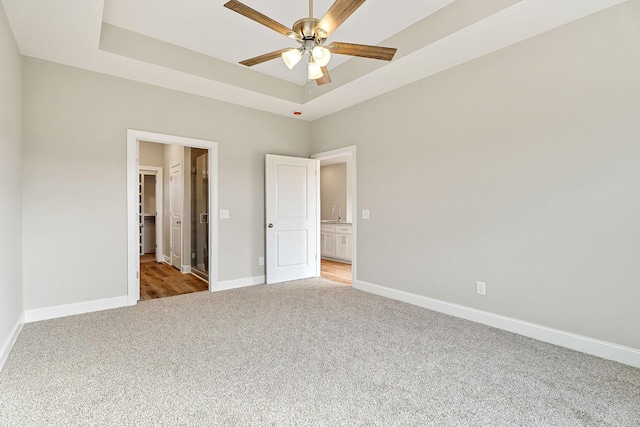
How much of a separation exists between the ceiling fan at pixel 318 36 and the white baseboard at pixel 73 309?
118 inches

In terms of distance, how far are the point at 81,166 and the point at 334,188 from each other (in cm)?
532

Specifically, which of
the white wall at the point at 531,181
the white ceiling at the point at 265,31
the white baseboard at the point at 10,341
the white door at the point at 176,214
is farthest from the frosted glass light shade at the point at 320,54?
the white door at the point at 176,214

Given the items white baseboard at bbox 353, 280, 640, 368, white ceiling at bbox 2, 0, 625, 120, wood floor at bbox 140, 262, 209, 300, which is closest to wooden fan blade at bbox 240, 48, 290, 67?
white ceiling at bbox 2, 0, 625, 120

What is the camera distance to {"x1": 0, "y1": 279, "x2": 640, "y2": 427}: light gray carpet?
5.57 feet

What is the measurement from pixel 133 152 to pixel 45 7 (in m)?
1.54

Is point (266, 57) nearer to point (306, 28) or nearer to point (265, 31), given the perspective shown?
point (306, 28)

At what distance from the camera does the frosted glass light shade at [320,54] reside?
7.54 feet

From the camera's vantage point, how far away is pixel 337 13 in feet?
6.55

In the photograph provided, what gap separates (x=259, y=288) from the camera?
446 centimetres

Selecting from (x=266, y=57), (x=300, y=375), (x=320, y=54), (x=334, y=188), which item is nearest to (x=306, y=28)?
(x=320, y=54)

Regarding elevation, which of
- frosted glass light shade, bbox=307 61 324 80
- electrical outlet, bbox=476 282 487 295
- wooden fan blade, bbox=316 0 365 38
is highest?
wooden fan blade, bbox=316 0 365 38

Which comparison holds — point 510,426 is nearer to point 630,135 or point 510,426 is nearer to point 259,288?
point 630,135

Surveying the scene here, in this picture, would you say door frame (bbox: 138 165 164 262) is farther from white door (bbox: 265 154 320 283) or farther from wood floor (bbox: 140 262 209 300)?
white door (bbox: 265 154 320 283)

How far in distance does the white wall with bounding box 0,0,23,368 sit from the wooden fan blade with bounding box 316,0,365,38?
234 cm
